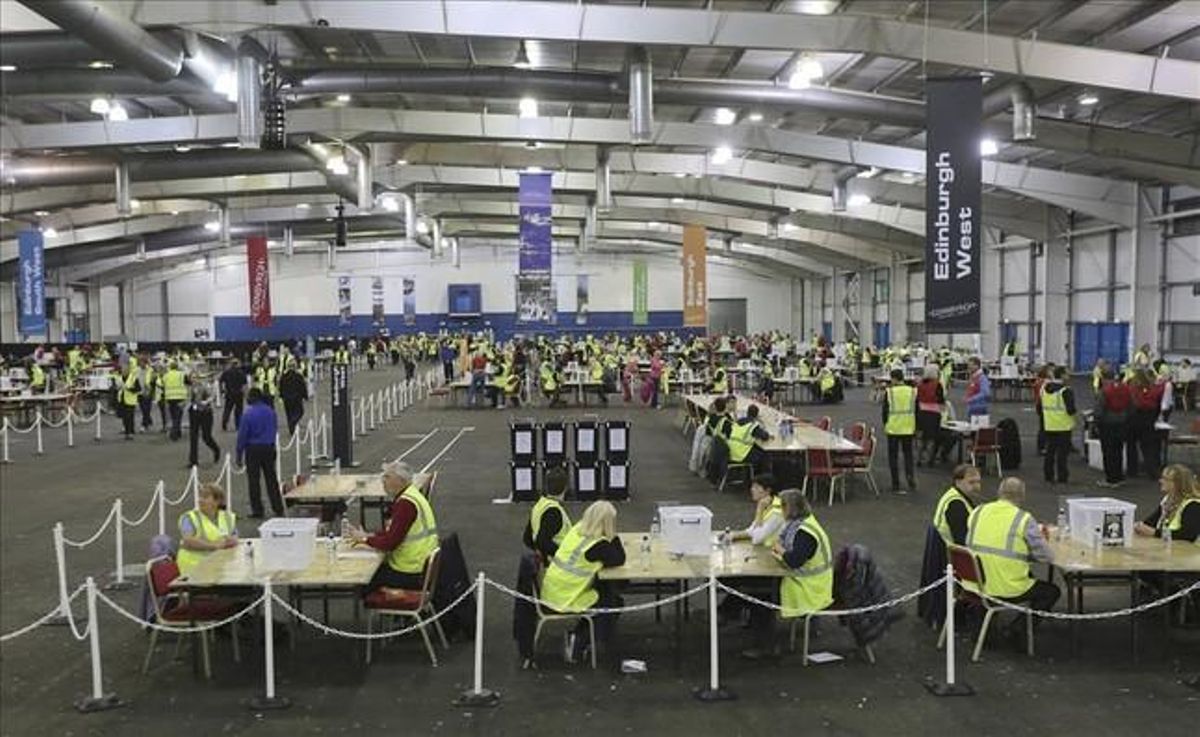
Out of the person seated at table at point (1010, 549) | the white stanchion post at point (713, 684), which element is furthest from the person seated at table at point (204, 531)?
the person seated at table at point (1010, 549)

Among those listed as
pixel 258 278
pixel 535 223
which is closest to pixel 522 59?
pixel 535 223

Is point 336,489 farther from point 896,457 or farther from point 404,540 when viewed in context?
point 896,457

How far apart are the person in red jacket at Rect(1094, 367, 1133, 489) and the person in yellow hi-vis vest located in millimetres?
2711

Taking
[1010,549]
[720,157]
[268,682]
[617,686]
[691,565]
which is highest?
[720,157]

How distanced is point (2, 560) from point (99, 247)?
4124 cm

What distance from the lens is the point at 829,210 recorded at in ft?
111

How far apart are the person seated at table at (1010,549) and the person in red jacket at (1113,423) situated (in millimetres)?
7688

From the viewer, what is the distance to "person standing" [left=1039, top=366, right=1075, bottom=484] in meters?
13.5

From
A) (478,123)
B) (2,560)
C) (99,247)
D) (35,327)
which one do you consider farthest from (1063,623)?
(99,247)

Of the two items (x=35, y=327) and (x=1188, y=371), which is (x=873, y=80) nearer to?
(x=1188, y=371)

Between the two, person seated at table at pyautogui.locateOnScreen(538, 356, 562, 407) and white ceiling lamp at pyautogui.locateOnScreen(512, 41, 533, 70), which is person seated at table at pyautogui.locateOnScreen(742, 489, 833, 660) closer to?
white ceiling lamp at pyautogui.locateOnScreen(512, 41, 533, 70)

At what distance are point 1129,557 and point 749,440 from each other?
6.79 meters

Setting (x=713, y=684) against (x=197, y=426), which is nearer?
(x=713, y=684)

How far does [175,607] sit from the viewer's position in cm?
677
